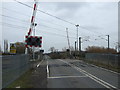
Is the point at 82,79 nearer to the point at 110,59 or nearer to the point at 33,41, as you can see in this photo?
the point at 33,41

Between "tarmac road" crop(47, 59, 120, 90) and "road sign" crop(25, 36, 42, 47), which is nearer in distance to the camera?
"tarmac road" crop(47, 59, 120, 90)

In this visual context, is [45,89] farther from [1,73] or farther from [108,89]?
[108,89]

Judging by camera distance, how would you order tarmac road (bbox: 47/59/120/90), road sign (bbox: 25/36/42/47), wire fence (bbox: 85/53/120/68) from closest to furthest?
tarmac road (bbox: 47/59/120/90) < road sign (bbox: 25/36/42/47) < wire fence (bbox: 85/53/120/68)

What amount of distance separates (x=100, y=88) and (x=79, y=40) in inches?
2097

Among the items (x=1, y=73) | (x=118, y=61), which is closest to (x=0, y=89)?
(x=1, y=73)

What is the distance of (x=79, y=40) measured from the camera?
63906 millimetres

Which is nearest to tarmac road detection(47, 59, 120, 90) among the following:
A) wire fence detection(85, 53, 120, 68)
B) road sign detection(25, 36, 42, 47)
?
road sign detection(25, 36, 42, 47)

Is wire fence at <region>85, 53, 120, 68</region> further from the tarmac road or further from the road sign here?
the road sign

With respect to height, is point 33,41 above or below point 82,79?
above

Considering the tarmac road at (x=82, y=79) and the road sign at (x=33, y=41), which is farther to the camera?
the road sign at (x=33, y=41)

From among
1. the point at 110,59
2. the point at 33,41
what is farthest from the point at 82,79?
the point at 110,59

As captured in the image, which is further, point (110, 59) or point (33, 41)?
point (110, 59)

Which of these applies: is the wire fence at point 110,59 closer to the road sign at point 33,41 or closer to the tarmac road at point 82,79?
the tarmac road at point 82,79

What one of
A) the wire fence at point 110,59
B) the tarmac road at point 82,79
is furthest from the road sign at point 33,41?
the wire fence at point 110,59
